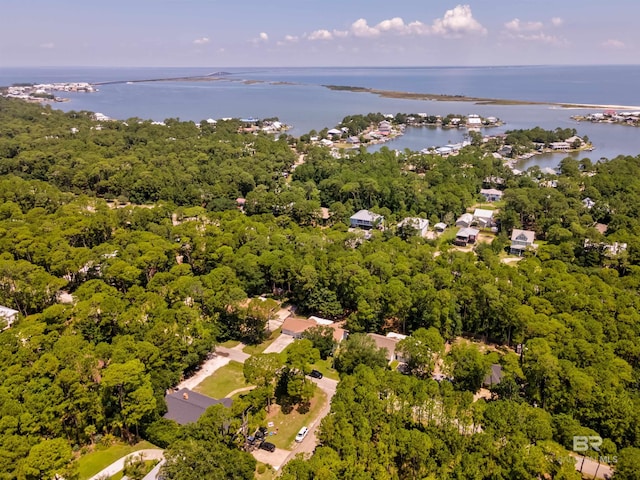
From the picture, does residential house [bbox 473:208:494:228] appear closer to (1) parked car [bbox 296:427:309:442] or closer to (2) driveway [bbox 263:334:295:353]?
(2) driveway [bbox 263:334:295:353]

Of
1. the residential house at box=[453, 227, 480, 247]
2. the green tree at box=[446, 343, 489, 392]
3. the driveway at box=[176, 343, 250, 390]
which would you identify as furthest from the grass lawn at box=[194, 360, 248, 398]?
the residential house at box=[453, 227, 480, 247]

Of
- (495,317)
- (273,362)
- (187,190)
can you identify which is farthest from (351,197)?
(273,362)

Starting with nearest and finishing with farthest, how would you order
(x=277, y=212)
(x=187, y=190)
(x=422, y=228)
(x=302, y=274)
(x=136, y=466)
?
(x=136, y=466), (x=302, y=274), (x=422, y=228), (x=277, y=212), (x=187, y=190)

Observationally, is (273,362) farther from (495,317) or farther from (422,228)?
(422,228)

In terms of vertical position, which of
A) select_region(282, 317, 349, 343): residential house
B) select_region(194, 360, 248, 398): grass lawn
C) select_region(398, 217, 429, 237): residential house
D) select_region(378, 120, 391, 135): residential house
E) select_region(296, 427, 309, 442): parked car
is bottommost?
select_region(194, 360, 248, 398): grass lawn

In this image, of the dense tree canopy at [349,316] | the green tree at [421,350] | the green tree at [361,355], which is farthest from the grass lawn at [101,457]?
the green tree at [421,350]

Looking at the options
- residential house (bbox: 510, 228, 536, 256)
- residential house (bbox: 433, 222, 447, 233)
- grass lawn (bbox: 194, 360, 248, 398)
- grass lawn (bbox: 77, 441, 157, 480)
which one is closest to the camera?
grass lawn (bbox: 77, 441, 157, 480)
